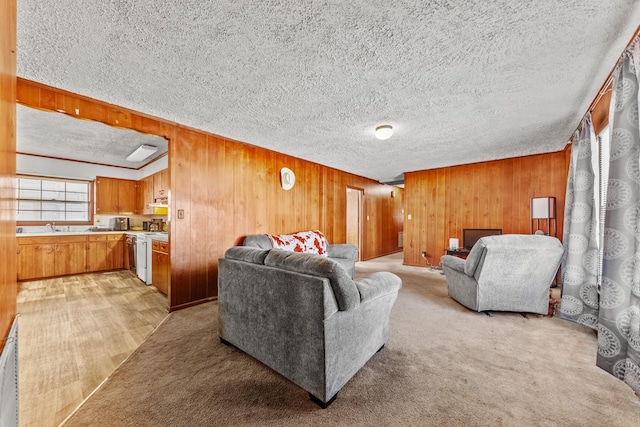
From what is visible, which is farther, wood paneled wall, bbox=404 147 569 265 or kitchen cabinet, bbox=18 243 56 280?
wood paneled wall, bbox=404 147 569 265

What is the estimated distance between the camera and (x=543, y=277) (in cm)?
279

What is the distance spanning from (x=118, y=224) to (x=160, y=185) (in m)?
1.91

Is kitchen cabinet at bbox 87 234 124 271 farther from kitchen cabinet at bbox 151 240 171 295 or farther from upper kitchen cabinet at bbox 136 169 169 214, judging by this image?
kitchen cabinet at bbox 151 240 171 295

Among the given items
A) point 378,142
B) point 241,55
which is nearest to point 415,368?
point 241,55

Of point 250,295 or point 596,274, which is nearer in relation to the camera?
point 250,295

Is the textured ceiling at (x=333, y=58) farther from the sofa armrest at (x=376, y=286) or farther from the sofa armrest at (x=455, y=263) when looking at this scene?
the sofa armrest at (x=455, y=263)

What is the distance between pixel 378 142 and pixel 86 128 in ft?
13.5

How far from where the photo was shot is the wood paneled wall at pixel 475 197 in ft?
14.7

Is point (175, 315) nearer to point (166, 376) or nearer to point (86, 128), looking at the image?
point (166, 376)

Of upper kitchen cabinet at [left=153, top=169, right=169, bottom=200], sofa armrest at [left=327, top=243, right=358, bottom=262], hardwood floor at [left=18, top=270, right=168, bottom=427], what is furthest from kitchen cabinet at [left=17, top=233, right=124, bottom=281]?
sofa armrest at [left=327, top=243, right=358, bottom=262]

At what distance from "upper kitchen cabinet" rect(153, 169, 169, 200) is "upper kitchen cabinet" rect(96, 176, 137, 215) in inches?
51.1

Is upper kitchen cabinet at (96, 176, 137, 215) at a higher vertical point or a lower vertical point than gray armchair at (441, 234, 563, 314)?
higher

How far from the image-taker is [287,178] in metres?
4.46

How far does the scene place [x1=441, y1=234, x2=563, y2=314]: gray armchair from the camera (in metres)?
2.72
